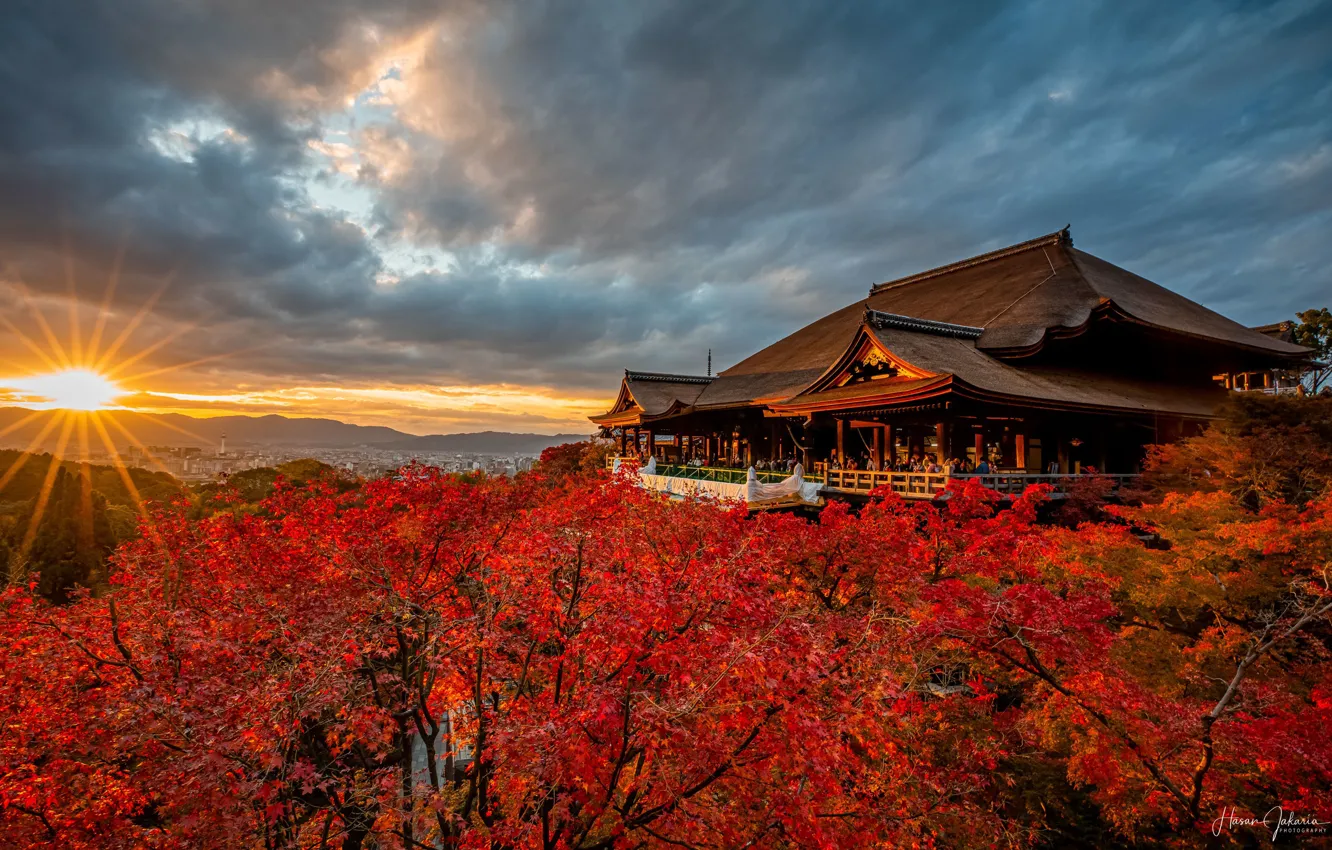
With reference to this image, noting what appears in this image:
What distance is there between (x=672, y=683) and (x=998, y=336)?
72.3 feet

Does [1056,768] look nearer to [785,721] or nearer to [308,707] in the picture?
[785,721]

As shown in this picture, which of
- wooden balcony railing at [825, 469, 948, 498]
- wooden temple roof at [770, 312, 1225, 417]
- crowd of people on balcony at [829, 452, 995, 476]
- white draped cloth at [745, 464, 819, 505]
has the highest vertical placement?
wooden temple roof at [770, 312, 1225, 417]

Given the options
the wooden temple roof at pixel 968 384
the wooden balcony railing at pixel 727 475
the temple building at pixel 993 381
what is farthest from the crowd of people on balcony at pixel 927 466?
the wooden temple roof at pixel 968 384

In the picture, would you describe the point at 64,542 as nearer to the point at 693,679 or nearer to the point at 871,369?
the point at 693,679

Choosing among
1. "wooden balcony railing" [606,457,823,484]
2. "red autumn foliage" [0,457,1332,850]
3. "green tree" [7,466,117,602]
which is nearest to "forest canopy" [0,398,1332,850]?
"red autumn foliage" [0,457,1332,850]

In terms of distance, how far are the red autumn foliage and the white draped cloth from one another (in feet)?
17.0

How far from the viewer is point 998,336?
22250 millimetres

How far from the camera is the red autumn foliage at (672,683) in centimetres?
582

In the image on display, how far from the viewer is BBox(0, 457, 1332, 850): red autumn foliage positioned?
582 centimetres

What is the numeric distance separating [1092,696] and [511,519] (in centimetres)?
1058

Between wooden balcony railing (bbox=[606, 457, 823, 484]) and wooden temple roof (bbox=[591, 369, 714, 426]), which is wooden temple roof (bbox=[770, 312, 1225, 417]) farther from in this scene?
wooden temple roof (bbox=[591, 369, 714, 426])

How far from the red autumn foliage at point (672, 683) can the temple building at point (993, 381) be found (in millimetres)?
5049

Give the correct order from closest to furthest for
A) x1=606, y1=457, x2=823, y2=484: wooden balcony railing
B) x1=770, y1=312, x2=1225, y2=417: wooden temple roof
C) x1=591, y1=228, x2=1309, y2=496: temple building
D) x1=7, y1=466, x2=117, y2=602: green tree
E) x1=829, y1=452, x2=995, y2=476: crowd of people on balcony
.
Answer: x1=770, y1=312, x2=1225, y2=417: wooden temple roof
x1=829, y1=452, x2=995, y2=476: crowd of people on balcony
x1=591, y1=228, x2=1309, y2=496: temple building
x1=606, y1=457, x2=823, y2=484: wooden balcony railing
x1=7, y1=466, x2=117, y2=602: green tree

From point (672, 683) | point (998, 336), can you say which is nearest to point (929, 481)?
point (998, 336)
